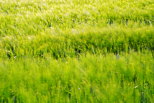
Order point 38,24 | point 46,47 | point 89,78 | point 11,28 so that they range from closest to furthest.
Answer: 1. point 89,78
2. point 46,47
3. point 11,28
4. point 38,24

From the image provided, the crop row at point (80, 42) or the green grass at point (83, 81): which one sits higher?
the green grass at point (83, 81)

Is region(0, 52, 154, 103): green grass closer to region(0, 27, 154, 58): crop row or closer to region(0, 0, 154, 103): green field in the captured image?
region(0, 0, 154, 103): green field

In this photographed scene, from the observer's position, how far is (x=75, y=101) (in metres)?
2.21

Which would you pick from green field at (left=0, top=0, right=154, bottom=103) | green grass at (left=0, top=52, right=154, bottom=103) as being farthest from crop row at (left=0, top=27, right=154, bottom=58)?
green grass at (left=0, top=52, right=154, bottom=103)

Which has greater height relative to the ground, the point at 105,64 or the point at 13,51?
the point at 105,64

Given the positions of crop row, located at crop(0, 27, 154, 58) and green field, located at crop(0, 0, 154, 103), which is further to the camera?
crop row, located at crop(0, 27, 154, 58)

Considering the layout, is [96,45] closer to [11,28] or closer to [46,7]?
A: [11,28]

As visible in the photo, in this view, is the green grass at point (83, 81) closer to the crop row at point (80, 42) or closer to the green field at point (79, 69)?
the green field at point (79, 69)

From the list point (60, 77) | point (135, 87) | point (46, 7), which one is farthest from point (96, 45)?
point (46, 7)

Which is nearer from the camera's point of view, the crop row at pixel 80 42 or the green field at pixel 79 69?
the green field at pixel 79 69

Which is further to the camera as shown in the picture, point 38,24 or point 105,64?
point 38,24

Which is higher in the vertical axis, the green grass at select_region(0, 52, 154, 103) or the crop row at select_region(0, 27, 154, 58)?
the green grass at select_region(0, 52, 154, 103)

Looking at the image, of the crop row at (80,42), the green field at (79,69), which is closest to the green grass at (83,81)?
the green field at (79,69)

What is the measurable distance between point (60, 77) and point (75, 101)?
491 millimetres
